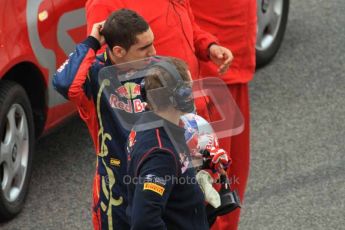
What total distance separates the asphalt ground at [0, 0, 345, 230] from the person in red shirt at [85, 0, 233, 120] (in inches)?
63.1

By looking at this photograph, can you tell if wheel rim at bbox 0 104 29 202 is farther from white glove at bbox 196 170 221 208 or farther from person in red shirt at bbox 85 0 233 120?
white glove at bbox 196 170 221 208

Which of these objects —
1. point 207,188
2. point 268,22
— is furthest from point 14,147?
point 268,22

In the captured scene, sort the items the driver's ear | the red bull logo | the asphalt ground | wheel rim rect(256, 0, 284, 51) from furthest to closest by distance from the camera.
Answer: wheel rim rect(256, 0, 284, 51)
the asphalt ground
the driver's ear
the red bull logo

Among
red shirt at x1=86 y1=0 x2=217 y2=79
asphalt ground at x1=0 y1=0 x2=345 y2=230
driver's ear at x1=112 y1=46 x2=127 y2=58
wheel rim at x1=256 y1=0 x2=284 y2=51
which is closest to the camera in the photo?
driver's ear at x1=112 y1=46 x2=127 y2=58

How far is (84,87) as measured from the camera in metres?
3.46

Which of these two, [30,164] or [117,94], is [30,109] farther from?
[117,94]

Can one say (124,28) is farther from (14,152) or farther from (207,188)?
(14,152)

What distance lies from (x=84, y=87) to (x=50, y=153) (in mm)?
2741

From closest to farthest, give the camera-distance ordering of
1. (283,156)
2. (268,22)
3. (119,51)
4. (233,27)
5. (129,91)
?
(129,91) → (119,51) → (233,27) → (283,156) → (268,22)

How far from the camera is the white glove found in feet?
10.7

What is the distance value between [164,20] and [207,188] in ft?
2.66

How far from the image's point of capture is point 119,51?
3.30 meters

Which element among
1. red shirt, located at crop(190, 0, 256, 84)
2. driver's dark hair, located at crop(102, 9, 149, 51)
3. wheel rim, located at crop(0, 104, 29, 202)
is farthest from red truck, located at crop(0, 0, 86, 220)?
driver's dark hair, located at crop(102, 9, 149, 51)

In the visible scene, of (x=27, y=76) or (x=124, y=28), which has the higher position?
(x=124, y=28)
